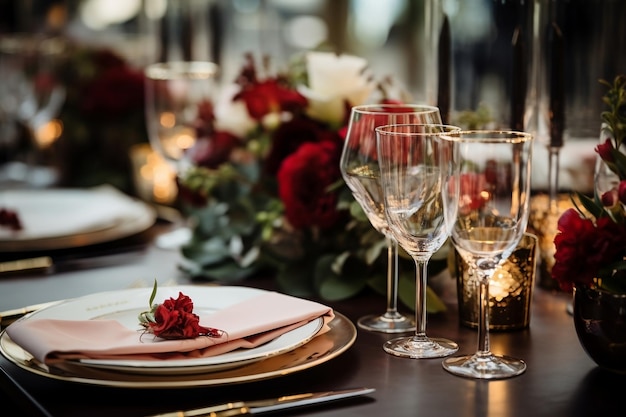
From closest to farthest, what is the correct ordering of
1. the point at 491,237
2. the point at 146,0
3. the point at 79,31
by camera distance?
1. the point at 491,237
2. the point at 79,31
3. the point at 146,0

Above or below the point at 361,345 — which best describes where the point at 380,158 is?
above

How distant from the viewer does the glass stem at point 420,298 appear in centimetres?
102

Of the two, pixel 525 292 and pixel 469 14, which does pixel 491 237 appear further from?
pixel 469 14

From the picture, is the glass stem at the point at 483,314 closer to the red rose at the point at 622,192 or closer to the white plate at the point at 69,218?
the red rose at the point at 622,192

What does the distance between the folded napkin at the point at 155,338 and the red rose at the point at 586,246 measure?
0.82 feet

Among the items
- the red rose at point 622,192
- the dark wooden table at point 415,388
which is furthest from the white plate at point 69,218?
the red rose at point 622,192

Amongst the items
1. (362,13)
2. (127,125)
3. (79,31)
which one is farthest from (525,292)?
(362,13)

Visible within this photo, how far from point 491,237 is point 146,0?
12.9 ft

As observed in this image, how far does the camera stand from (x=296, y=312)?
40.2 inches

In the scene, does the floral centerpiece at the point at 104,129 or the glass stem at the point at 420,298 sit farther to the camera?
the floral centerpiece at the point at 104,129

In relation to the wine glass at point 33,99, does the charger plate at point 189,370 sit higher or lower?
lower

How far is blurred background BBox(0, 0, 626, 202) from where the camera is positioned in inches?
50.0

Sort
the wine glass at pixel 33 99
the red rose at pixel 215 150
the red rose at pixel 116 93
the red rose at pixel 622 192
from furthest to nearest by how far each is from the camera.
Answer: the red rose at pixel 116 93
the wine glass at pixel 33 99
the red rose at pixel 215 150
the red rose at pixel 622 192

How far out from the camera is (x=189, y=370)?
90 centimetres
